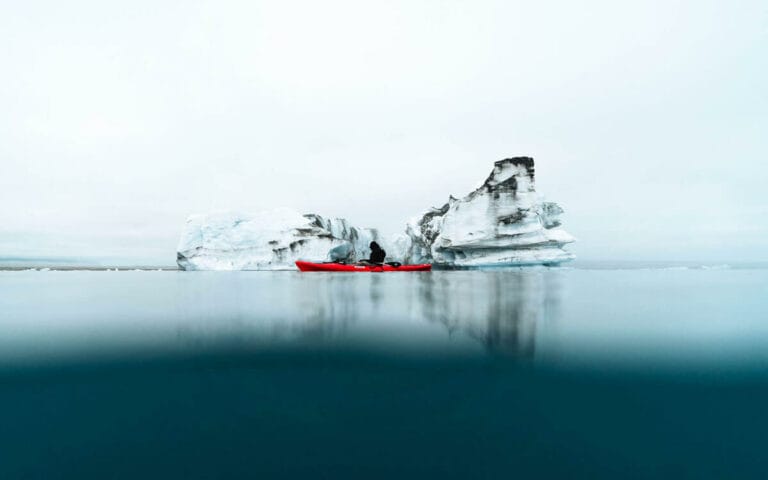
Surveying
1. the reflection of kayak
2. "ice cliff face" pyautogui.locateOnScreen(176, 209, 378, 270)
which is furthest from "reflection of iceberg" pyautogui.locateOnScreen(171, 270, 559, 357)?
"ice cliff face" pyautogui.locateOnScreen(176, 209, 378, 270)

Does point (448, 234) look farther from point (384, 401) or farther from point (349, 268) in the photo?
point (384, 401)

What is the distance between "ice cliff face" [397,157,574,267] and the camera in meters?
21.1

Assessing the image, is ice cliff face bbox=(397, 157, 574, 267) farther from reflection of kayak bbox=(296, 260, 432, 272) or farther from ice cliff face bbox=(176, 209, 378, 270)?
ice cliff face bbox=(176, 209, 378, 270)

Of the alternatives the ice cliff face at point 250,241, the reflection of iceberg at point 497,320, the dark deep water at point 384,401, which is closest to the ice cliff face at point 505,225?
the ice cliff face at point 250,241

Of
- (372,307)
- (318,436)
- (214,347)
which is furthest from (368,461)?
(372,307)

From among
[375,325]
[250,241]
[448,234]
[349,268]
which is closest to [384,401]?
[375,325]

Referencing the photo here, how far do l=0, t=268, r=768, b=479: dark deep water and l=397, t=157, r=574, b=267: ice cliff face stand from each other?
1741 cm

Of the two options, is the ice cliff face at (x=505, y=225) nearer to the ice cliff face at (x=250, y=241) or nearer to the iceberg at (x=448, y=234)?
the iceberg at (x=448, y=234)

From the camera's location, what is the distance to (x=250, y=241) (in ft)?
80.3

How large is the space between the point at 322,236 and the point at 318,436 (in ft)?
75.5

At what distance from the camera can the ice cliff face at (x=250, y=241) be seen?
79.0ft

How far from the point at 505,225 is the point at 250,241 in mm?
17170

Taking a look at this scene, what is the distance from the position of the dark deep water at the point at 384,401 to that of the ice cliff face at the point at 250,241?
2001 centimetres

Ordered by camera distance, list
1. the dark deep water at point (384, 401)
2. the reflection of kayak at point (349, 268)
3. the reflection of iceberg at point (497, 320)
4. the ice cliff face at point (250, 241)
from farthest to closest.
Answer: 1. the ice cliff face at point (250, 241)
2. the reflection of kayak at point (349, 268)
3. the reflection of iceberg at point (497, 320)
4. the dark deep water at point (384, 401)
